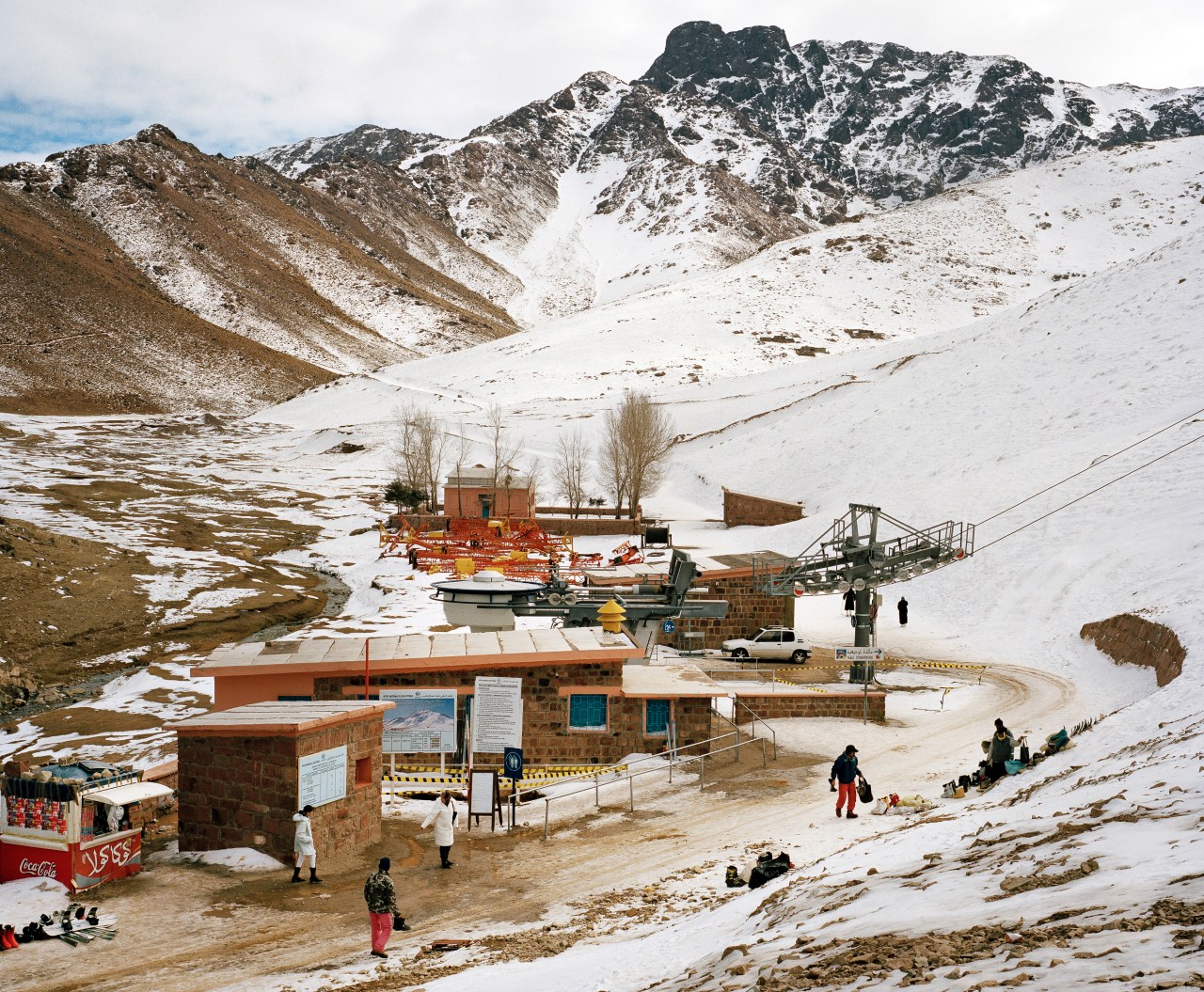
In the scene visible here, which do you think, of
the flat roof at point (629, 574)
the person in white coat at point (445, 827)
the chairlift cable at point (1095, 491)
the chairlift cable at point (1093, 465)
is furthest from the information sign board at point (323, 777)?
the chairlift cable at point (1093, 465)

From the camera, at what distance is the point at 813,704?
2373cm

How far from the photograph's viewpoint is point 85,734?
→ 24.5 metres

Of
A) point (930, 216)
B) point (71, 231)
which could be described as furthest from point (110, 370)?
point (930, 216)

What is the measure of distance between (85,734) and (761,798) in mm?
16636

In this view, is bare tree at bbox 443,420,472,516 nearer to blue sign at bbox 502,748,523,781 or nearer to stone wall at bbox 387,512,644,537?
stone wall at bbox 387,512,644,537

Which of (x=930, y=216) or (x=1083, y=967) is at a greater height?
(x=930, y=216)

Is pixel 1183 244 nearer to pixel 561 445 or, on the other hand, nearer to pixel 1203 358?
pixel 1203 358

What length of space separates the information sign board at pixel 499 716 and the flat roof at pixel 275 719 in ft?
9.99

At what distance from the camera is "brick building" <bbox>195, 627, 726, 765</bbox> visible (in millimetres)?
18797

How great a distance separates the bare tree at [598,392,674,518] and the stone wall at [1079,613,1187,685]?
1368 inches

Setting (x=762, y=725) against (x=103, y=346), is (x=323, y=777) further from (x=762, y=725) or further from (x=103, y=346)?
(x=103, y=346)

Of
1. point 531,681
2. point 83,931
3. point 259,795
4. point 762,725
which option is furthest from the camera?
point 762,725

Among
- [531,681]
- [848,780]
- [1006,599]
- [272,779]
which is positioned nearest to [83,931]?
[272,779]

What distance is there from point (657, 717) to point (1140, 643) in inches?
553
